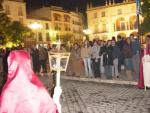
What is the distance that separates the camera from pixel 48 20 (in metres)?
85.4

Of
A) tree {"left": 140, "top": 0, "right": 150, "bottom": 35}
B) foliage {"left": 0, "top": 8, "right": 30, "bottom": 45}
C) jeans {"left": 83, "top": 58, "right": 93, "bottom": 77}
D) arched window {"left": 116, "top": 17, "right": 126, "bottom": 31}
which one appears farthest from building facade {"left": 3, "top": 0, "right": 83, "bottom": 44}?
jeans {"left": 83, "top": 58, "right": 93, "bottom": 77}

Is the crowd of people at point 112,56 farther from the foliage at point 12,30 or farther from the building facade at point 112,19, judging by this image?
the building facade at point 112,19

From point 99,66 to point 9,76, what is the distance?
14.4 metres

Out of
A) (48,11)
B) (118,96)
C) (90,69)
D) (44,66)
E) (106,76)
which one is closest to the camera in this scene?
(118,96)

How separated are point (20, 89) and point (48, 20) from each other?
80.6 m

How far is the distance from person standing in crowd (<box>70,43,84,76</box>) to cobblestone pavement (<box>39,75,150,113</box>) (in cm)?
582

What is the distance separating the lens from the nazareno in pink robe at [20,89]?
17.4 feet

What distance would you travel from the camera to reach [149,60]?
1366 centimetres

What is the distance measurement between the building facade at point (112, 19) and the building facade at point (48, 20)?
15.0 feet

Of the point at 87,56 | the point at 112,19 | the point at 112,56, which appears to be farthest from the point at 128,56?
the point at 112,19

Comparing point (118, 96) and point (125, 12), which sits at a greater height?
point (125, 12)

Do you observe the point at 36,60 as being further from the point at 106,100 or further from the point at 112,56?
the point at 106,100

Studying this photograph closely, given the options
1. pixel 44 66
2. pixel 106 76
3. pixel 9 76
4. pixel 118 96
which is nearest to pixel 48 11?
pixel 44 66

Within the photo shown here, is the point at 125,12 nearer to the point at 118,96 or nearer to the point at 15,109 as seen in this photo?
the point at 118,96
